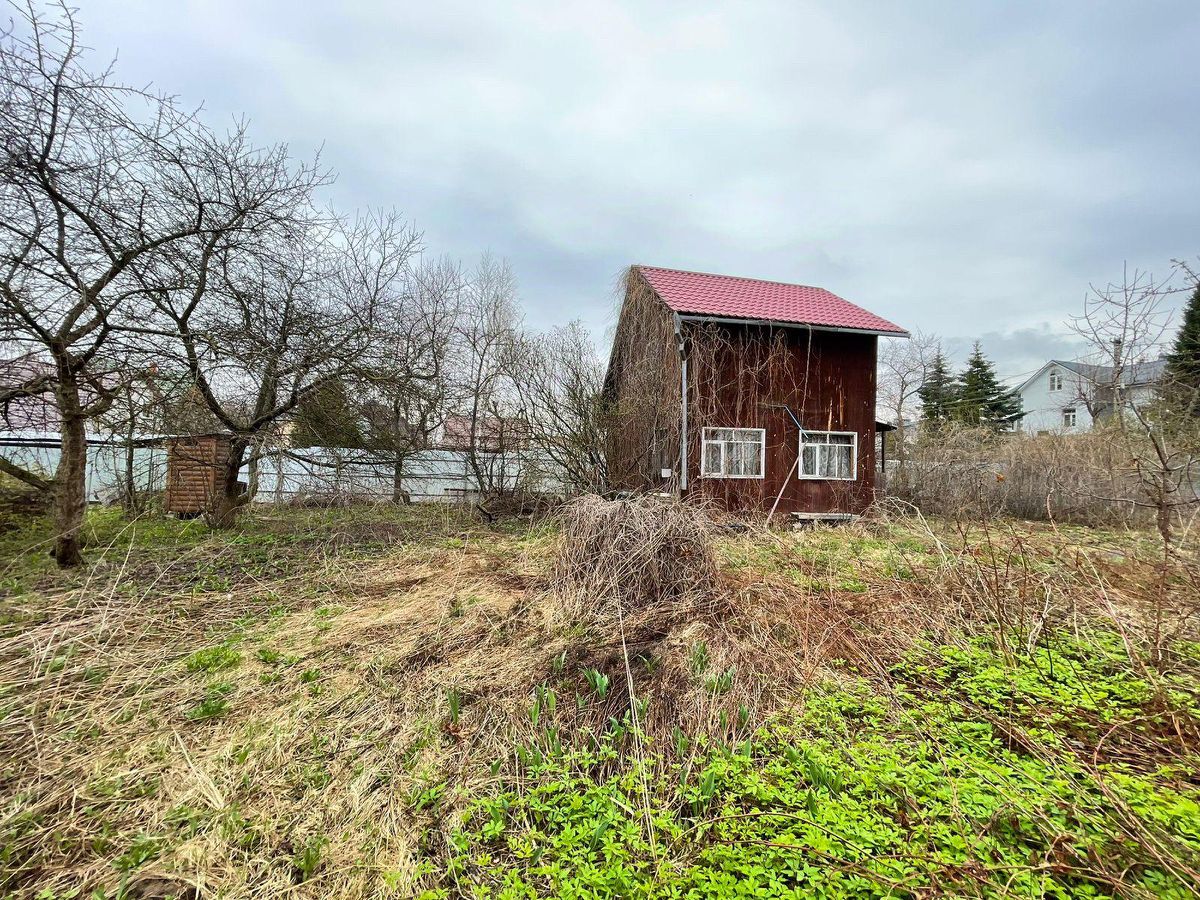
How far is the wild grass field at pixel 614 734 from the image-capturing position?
5.25 ft

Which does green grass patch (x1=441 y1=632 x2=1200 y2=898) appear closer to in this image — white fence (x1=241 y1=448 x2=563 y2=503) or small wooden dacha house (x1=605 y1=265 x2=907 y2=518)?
white fence (x1=241 y1=448 x2=563 y2=503)

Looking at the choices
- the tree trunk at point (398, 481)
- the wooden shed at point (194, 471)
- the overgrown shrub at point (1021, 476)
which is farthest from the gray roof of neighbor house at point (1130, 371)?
the wooden shed at point (194, 471)

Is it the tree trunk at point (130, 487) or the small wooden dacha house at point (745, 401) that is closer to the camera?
the tree trunk at point (130, 487)

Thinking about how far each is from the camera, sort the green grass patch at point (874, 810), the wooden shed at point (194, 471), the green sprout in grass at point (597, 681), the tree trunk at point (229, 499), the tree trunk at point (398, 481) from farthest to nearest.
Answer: the tree trunk at point (398, 481)
the tree trunk at point (229, 499)
the wooden shed at point (194, 471)
the green sprout in grass at point (597, 681)
the green grass patch at point (874, 810)

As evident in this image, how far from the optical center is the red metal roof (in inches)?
385

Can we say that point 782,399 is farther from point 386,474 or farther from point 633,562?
point 386,474

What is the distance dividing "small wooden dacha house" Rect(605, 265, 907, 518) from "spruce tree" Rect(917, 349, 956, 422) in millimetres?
16067

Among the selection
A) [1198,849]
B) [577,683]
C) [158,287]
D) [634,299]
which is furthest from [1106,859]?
[634,299]

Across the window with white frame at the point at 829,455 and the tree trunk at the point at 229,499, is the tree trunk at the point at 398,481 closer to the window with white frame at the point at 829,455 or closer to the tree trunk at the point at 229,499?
the tree trunk at the point at 229,499

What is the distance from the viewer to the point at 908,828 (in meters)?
1.66

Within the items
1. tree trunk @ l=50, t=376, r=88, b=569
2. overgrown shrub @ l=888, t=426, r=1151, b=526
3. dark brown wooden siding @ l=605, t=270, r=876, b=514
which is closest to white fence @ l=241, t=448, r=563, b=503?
tree trunk @ l=50, t=376, r=88, b=569

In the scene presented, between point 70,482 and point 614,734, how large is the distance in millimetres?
5984

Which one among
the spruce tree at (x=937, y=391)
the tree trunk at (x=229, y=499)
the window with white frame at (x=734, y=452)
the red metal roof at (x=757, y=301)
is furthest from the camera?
the spruce tree at (x=937, y=391)

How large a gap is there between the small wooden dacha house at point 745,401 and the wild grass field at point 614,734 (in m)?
5.12
